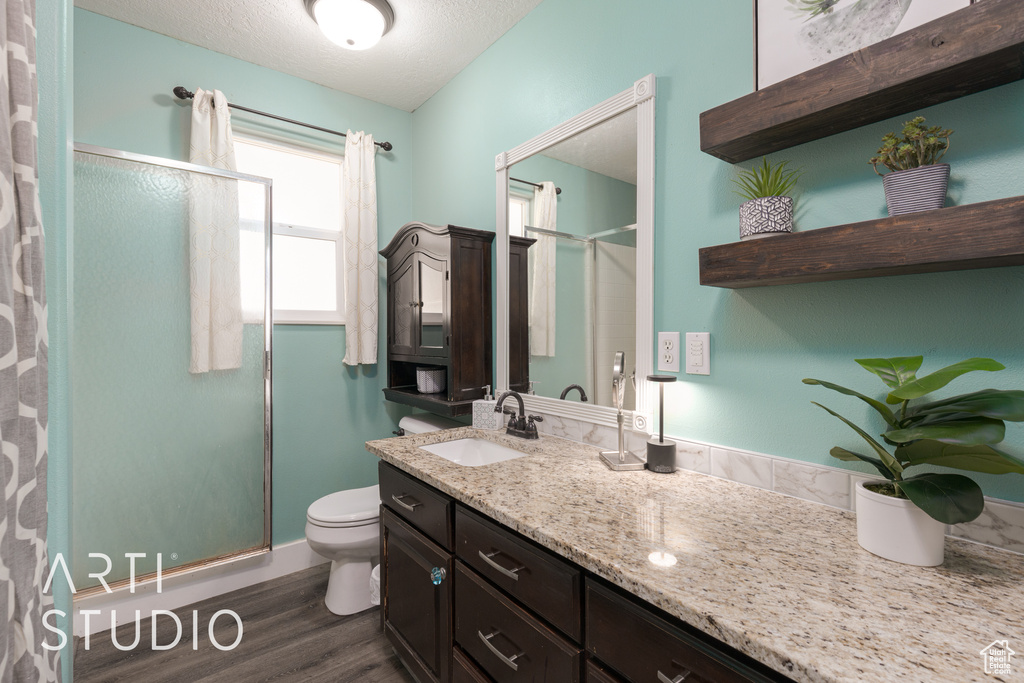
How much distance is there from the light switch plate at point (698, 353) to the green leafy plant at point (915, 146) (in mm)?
589

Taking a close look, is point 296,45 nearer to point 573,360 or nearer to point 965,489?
point 573,360

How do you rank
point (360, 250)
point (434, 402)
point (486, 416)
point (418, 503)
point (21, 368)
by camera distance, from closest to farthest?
point (21, 368) < point (418, 503) < point (486, 416) < point (434, 402) < point (360, 250)

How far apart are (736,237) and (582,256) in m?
0.57

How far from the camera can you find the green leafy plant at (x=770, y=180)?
1167 mm

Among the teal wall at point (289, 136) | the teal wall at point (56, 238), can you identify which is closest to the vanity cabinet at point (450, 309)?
the teal wall at point (289, 136)

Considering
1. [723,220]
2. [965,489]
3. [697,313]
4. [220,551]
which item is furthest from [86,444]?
[965,489]

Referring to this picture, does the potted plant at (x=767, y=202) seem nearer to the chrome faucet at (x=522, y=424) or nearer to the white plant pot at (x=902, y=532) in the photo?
the white plant pot at (x=902, y=532)

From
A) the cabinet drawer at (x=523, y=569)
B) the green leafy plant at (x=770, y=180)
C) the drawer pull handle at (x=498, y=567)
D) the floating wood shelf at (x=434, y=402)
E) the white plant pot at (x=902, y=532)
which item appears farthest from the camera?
the floating wood shelf at (x=434, y=402)

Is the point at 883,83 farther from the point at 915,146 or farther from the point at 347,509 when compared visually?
the point at 347,509

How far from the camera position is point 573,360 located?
1.79 meters

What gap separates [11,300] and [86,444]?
1.54 metres

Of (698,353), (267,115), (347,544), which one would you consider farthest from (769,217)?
(267,115)

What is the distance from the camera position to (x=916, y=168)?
0.91 meters

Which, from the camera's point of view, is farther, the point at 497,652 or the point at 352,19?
the point at 352,19
